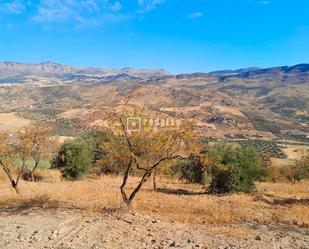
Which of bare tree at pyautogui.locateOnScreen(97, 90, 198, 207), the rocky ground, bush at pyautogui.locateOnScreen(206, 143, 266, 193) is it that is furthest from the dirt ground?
bush at pyautogui.locateOnScreen(206, 143, 266, 193)

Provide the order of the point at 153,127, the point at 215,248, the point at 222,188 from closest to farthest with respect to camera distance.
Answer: the point at 215,248 < the point at 153,127 < the point at 222,188

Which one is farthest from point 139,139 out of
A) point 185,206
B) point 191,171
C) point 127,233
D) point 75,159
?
point 191,171

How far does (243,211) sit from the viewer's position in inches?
885

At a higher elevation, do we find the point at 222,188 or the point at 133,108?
the point at 133,108

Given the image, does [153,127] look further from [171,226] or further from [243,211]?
[243,211]

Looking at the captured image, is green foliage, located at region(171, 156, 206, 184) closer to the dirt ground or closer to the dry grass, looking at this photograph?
the dry grass

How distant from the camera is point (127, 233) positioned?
15.0m

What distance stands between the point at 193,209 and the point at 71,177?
23.4 meters

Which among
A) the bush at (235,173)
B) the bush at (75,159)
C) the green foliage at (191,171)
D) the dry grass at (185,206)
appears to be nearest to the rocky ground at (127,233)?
the dry grass at (185,206)

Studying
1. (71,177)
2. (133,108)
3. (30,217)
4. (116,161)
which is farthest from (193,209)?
(71,177)

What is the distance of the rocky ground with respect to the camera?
13.9m

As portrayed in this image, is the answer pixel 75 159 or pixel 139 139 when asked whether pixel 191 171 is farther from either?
pixel 139 139

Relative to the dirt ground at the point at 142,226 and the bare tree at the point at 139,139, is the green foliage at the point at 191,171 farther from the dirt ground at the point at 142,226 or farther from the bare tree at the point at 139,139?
the bare tree at the point at 139,139

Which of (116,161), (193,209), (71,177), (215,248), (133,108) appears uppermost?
(133,108)
